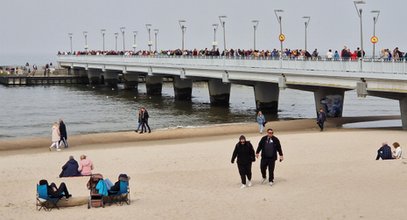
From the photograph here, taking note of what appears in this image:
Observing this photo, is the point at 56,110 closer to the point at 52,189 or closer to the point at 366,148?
the point at 366,148

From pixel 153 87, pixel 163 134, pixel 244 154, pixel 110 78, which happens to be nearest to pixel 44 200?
pixel 244 154

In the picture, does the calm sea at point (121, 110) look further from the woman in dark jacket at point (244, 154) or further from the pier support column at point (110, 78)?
the woman in dark jacket at point (244, 154)

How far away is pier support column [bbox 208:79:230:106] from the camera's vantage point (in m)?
55.8

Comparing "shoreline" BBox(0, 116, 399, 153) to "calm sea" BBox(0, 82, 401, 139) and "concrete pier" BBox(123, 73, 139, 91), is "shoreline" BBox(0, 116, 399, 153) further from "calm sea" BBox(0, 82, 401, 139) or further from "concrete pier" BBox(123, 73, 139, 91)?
"concrete pier" BBox(123, 73, 139, 91)

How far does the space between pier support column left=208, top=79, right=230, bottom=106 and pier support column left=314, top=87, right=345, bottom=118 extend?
16225 mm

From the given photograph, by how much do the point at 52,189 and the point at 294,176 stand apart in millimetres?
6258

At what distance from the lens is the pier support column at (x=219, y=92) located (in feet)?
183

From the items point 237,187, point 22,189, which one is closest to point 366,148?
point 237,187

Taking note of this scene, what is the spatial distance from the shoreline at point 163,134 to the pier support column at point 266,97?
9.34 metres

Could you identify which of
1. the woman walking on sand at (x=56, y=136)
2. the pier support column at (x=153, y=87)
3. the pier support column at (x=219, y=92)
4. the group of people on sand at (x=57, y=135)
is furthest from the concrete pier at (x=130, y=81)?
the woman walking on sand at (x=56, y=136)

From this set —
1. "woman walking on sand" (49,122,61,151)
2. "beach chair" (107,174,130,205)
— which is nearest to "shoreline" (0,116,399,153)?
"woman walking on sand" (49,122,61,151)

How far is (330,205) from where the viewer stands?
1440cm

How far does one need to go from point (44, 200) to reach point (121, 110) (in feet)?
125

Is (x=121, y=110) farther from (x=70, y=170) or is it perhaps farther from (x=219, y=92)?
(x=70, y=170)
